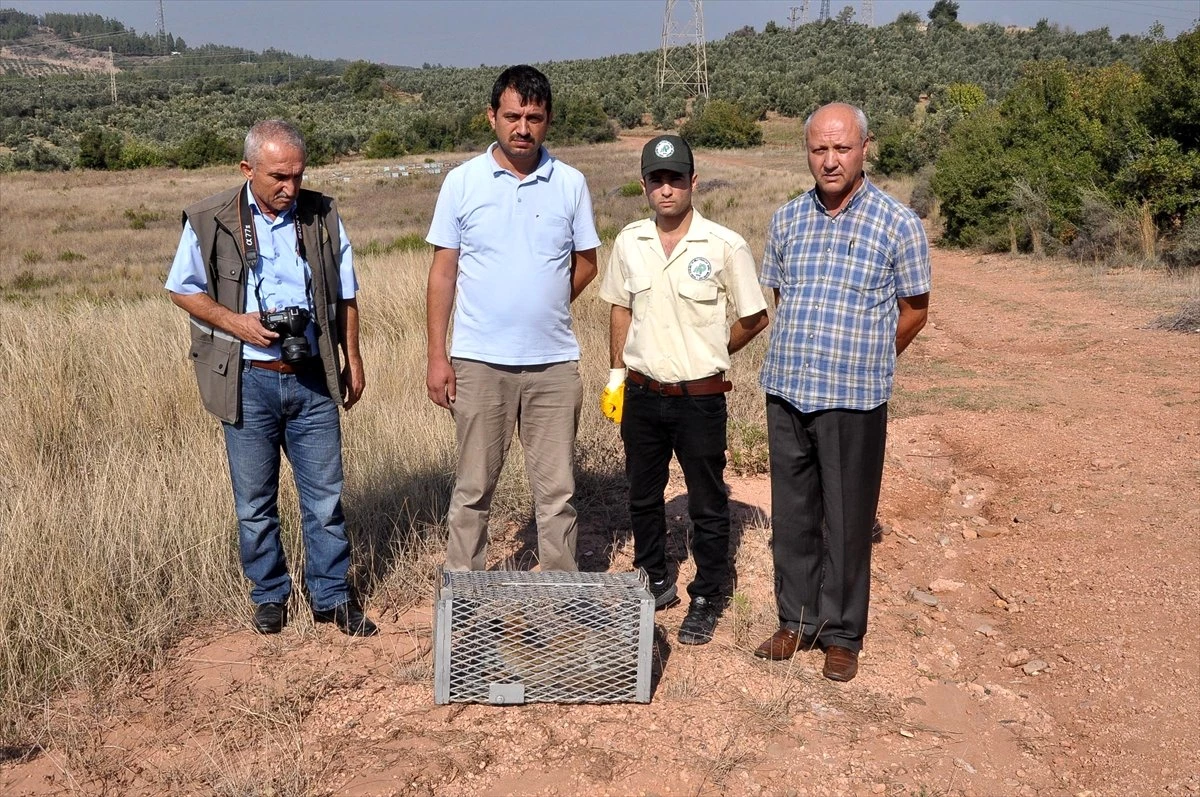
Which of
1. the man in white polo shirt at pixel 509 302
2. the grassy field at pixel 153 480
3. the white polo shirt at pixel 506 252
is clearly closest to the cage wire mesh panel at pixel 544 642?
the man in white polo shirt at pixel 509 302

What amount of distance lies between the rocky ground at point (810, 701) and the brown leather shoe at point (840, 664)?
0.24 ft

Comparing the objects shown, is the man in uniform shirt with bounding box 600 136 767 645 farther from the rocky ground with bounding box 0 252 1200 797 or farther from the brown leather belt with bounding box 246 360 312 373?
the brown leather belt with bounding box 246 360 312 373

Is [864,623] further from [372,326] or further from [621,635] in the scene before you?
[372,326]

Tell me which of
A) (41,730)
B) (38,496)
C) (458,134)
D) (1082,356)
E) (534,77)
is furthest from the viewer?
(458,134)

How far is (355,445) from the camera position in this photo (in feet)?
19.7

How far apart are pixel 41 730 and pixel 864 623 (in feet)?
9.77

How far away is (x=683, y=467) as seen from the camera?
4035 millimetres

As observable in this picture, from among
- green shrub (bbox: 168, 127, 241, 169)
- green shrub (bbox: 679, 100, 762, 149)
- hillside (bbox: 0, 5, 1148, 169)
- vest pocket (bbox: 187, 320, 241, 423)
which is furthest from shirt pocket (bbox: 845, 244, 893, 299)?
green shrub (bbox: 679, 100, 762, 149)

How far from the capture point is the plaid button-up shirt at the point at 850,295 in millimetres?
3643

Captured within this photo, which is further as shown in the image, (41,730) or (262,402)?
(262,402)

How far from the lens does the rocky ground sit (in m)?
Result: 3.23

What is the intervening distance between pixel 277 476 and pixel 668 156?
1.96m

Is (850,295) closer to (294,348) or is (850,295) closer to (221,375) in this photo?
(294,348)

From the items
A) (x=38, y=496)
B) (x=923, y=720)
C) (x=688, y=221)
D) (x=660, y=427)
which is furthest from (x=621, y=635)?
(x=38, y=496)
